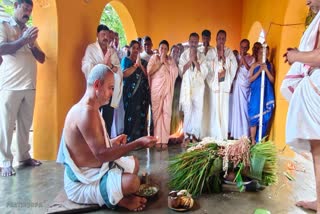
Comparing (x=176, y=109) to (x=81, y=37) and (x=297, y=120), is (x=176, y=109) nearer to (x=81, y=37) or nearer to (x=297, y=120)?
(x=81, y=37)

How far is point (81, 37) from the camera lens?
12.3 feet

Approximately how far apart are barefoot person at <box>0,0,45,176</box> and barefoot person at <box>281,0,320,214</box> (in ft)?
7.65

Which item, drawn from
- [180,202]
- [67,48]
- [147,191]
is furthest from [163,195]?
[67,48]

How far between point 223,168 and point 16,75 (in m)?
2.14

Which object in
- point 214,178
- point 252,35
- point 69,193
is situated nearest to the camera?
point 69,193

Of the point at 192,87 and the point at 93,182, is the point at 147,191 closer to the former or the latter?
the point at 93,182

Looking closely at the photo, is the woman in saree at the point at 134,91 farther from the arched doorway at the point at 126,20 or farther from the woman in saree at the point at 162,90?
the arched doorway at the point at 126,20

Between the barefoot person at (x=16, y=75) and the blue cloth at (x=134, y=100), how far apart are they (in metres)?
1.30

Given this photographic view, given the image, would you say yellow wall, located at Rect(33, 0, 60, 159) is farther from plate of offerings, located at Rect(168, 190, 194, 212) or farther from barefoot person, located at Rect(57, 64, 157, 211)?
plate of offerings, located at Rect(168, 190, 194, 212)

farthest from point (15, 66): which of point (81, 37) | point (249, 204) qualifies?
point (249, 204)

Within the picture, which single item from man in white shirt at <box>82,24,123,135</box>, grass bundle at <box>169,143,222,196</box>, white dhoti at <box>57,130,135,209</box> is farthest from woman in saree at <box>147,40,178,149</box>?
white dhoti at <box>57,130,135,209</box>

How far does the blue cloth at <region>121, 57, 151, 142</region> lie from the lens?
4.05 meters

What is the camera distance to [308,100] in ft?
6.17

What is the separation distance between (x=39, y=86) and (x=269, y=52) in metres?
3.14
